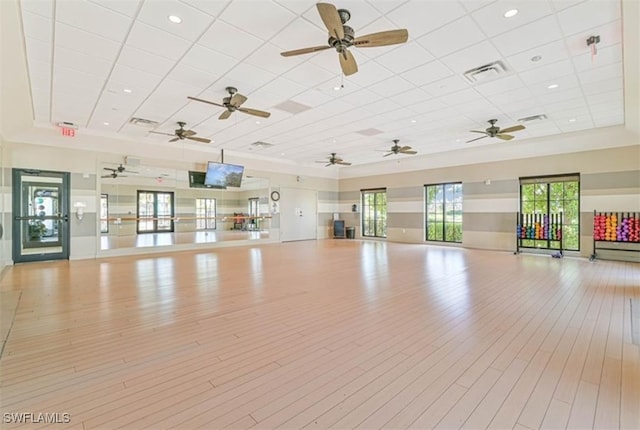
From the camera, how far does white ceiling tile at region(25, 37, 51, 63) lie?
4121 millimetres

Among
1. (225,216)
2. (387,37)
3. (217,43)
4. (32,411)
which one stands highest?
(217,43)

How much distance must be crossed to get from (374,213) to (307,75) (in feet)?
33.1

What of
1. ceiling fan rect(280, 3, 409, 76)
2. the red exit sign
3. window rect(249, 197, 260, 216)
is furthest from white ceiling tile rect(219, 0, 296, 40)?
window rect(249, 197, 260, 216)

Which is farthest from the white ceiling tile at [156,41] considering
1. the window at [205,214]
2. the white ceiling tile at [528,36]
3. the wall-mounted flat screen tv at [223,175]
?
the window at [205,214]

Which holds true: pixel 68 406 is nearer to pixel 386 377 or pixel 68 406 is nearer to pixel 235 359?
pixel 235 359

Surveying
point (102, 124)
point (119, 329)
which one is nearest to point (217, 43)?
point (119, 329)

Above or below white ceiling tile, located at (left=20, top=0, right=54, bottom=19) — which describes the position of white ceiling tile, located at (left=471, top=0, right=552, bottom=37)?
above

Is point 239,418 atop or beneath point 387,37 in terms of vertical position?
beneath

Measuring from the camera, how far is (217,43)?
4.25 m

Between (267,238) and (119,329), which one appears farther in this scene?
(267,238)

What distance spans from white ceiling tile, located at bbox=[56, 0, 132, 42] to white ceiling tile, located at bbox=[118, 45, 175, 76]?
1.21 feet

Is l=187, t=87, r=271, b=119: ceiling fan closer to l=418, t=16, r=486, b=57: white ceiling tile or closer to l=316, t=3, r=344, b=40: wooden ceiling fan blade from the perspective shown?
l=316, t=3, r=344, b=40: wooden ceiling fan blade

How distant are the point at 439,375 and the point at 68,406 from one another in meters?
2.69

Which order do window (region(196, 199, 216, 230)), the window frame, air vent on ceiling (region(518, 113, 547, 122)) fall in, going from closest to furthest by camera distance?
air vent on ceiling (region(518, 113, 547, 122)), window (region(196, 199, 216, 230)), the window frame
